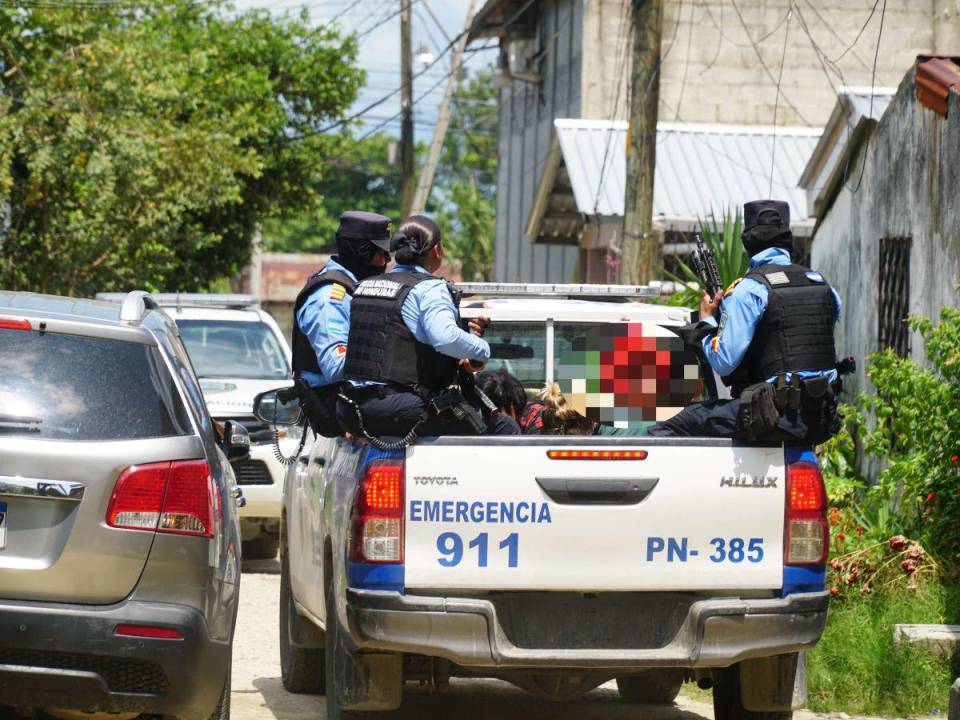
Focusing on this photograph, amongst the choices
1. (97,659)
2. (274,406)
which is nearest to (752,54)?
(274,406)

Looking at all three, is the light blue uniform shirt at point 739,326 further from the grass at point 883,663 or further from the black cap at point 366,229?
the grass at point 883,663

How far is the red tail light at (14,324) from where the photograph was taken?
5.49 m

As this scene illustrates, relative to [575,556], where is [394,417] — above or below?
above

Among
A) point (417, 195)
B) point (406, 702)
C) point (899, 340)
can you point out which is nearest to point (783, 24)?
point (417, 195)

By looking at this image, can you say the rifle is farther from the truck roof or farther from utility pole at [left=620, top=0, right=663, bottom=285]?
utility pole at [left=620, top=0, right=663, bottom=285]

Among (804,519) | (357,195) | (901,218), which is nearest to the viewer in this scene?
(804,519)

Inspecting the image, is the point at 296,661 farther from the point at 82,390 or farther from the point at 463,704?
the point at 82,390

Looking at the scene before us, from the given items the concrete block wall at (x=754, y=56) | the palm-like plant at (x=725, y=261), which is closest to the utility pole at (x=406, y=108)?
the concrete block wall at (x=754, y=56)

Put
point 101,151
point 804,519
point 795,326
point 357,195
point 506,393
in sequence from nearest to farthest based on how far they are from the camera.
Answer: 1. point 804,519
2. point 795,326
3. point 506,393
4. point 101,151
5. point 357,195

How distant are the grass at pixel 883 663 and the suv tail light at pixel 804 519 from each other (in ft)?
7.31

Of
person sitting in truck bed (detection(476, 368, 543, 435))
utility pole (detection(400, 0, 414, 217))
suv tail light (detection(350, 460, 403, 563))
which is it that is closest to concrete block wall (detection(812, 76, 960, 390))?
person sitting in truck bed (detection(476, 368, 543, 435))

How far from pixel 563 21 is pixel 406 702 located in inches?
900

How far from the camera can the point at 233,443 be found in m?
7.21

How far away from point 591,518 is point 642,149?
7606 mm
